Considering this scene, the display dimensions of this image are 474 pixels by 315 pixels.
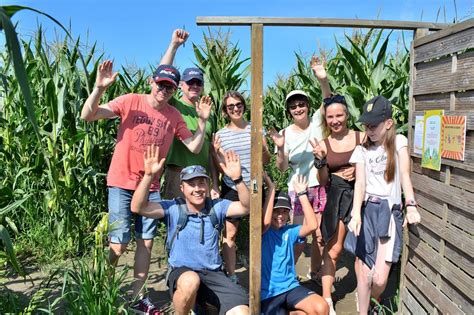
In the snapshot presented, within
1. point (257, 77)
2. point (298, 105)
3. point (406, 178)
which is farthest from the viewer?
point (298, 105)

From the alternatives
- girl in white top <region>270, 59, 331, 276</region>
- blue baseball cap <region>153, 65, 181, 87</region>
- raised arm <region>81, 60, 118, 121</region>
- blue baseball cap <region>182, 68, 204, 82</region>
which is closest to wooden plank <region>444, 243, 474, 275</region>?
girl in white top <region>270, 59, 331, 276</region>

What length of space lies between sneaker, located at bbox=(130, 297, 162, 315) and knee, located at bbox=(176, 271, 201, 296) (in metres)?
0.58

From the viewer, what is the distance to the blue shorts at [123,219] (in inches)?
125

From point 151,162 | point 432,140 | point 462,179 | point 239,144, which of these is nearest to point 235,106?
point 239,144

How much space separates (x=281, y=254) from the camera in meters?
3.02

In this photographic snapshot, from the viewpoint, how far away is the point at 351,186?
3.24 m

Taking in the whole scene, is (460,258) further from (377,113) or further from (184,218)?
(184,218)

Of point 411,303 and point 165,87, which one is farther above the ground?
point 165,87

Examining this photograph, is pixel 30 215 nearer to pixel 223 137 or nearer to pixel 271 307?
pixel 223 137

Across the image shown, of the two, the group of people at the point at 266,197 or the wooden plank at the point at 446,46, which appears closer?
the wooden plank at the point at 446,46

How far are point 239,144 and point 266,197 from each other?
636 millimetres

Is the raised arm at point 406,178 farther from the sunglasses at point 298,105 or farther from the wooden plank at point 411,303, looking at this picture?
the sunglasses at point 298,105

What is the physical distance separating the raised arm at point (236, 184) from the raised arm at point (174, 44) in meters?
1.11

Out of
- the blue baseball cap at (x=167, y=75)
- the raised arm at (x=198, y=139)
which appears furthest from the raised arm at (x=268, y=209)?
the blue baseball cap at (x=167, y=75)
